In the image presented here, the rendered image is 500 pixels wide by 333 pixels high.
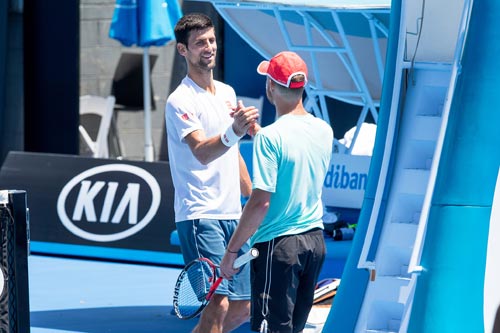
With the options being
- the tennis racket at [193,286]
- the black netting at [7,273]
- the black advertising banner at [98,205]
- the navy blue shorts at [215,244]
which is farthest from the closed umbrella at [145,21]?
the black netting at [7,273]

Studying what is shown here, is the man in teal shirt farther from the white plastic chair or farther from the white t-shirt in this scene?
the white plastic chair

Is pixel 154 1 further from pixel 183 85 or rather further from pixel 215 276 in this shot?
pixel 215 276

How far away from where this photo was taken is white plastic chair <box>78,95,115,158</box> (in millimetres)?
13344

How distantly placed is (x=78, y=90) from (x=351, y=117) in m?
3.38

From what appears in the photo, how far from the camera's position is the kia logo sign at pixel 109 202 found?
30.6 ft

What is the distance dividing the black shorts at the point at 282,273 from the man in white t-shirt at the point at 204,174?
0.69 metres

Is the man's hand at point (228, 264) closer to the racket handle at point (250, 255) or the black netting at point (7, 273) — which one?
the racket handle at point (250, 255)

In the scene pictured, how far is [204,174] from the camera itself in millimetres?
5719

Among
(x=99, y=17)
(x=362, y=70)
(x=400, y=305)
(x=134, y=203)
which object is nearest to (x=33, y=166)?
(x=134, y=203)

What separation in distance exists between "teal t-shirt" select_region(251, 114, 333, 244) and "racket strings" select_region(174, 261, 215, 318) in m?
0.53

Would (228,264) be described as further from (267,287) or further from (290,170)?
(290,170)

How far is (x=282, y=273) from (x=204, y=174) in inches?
40.6

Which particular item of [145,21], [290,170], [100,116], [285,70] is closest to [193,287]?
[290,170]

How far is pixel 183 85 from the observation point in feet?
19.1
